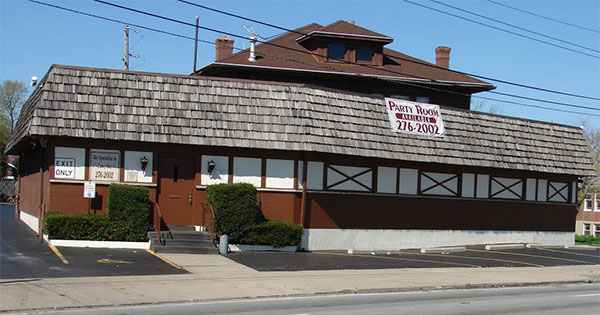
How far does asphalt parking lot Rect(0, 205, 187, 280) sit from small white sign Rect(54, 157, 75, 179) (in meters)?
2.19

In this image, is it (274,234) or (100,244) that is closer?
(100,244)

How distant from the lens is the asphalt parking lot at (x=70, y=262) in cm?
1605

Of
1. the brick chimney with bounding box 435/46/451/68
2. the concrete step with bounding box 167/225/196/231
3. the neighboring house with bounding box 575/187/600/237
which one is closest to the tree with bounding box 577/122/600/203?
the neighboring house with bounding box 575/187/600/237

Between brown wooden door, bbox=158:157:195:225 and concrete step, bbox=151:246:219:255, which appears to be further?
brown wooden door, bbox=158:157:195:225

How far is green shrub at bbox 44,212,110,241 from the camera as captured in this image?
67.6ft

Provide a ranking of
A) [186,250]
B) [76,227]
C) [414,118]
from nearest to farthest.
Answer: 1. [76,227]
2. [186,250]
3. [414,118]

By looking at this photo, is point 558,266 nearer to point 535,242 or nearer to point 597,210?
point 535,242

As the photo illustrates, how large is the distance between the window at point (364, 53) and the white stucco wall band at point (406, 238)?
1328 centimetres

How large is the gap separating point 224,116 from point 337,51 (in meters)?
16.2

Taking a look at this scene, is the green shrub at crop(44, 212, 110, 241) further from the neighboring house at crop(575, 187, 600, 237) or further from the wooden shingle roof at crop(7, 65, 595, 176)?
the neighboring house at crop(575, 187, 600, 237)

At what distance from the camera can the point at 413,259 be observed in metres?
23.4

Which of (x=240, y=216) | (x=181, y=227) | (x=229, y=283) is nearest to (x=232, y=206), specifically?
(x=240, y=216)

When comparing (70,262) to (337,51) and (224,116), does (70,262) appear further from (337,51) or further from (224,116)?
(337,51)

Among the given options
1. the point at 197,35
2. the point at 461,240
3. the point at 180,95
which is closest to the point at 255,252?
the point at 180,95
